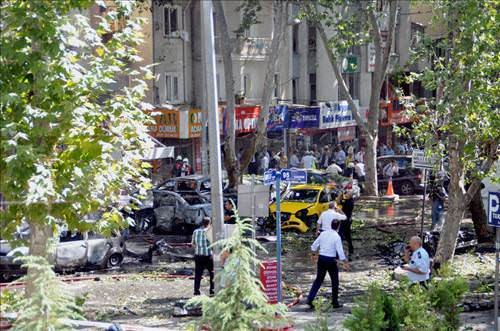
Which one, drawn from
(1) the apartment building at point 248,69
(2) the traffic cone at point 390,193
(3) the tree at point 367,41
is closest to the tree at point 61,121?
(3) the tree at point 367,41

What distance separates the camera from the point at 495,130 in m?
15.6

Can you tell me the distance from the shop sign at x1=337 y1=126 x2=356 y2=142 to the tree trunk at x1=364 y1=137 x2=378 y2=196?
14.6 m

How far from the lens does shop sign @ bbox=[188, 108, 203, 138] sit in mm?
35969

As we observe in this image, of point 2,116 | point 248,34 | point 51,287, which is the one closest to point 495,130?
point 2,116

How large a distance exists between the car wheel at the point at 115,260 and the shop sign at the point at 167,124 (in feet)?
51.1

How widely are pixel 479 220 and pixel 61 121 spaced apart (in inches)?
583

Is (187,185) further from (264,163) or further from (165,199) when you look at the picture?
(264,163)

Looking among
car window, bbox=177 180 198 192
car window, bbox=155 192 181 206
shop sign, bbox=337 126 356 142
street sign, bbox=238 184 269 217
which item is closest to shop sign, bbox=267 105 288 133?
shop sign, bbox=337 126 356 142

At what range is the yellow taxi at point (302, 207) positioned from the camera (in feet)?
79.4

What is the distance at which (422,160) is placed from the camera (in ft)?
60.1

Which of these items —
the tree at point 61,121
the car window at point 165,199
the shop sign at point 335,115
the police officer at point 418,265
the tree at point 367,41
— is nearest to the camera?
the tree at point 61,121

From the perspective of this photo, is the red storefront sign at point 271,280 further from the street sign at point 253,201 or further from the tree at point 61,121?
the tree at point 61,121

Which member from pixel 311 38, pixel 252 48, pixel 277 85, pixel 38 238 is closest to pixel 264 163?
pixel 252 48

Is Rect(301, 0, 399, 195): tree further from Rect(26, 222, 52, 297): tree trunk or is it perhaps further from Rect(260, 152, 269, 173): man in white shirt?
Rect(26, 222, 52, 297): tree trunk
